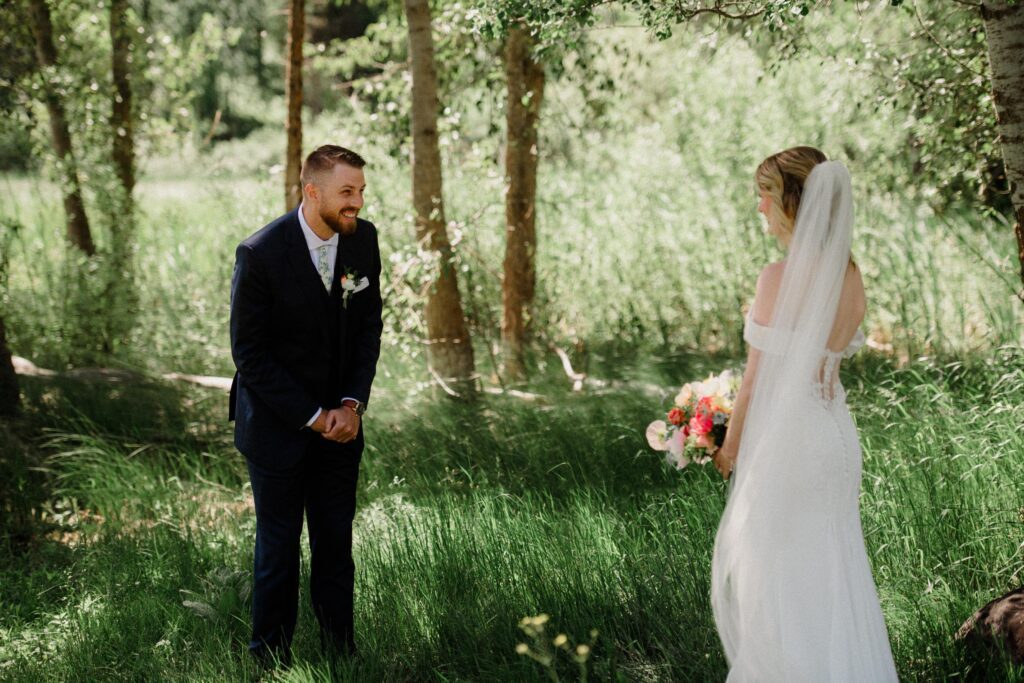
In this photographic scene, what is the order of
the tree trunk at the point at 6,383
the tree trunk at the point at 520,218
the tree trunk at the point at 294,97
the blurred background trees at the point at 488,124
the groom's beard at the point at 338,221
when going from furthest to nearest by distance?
the tree trunk at the point at 294,97, the tree trunk at the point at 520,218, the tree trunk at the point at 6,383, the blurred background trees at the point at 488,124, the groom's beard at the point at 338,221

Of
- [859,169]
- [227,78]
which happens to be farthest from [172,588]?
[227,78]

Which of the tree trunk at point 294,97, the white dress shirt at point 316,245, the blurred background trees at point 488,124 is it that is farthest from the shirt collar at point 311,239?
the tree trunk at point 294,97

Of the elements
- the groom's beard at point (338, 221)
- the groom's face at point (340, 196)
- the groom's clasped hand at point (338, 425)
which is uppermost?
the groom's face at point (340, 196)

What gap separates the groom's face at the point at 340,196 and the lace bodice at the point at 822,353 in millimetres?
1505

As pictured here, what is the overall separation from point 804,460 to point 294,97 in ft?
22.0

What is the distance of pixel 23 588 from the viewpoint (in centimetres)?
533

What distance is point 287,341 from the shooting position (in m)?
3.98

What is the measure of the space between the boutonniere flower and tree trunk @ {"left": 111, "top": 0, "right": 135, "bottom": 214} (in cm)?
655

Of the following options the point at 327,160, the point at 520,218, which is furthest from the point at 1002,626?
the point at 520,218

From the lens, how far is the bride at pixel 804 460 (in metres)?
3.21

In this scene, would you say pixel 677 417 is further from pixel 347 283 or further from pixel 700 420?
pixel 347 283

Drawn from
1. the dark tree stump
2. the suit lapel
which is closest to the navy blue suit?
the suit lapel

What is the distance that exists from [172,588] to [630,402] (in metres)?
3.04

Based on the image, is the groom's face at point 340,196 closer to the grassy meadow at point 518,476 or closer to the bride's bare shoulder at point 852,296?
the grassy meadow at point 518,476
